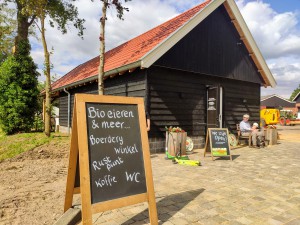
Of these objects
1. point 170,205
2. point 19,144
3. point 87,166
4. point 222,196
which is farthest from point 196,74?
point 87,166

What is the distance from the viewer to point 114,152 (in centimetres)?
301

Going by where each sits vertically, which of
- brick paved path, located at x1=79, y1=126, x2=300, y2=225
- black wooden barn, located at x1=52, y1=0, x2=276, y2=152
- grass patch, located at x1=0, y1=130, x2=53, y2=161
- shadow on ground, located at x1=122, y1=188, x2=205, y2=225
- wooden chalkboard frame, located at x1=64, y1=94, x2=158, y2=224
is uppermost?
black wooden barn, located at x1=52, y1=0, x2=276, y2=152

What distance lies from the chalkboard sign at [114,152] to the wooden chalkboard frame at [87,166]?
0.18 feet

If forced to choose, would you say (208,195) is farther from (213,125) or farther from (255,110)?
(255,110)

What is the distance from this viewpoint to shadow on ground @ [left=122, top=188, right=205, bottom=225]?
3175mm

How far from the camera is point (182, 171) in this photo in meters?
5.72

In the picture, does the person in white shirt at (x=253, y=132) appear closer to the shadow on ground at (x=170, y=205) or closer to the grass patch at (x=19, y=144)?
the shadow on ground at (x=170, y=205)

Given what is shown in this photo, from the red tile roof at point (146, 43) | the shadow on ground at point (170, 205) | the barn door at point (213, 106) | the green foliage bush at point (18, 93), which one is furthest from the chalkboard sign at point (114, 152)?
the green foliage bush at point (18, 93)

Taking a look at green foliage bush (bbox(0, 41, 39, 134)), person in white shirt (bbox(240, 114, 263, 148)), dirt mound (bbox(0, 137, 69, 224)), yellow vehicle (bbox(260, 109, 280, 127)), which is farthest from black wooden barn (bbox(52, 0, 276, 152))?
dirt mound (bbox(0, 137, 69, 224))

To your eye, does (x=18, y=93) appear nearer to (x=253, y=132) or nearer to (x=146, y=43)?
(x=146, y=43)

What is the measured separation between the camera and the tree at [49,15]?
32.6 ft

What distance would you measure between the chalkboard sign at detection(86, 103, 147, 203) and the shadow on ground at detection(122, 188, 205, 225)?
44 centimetres

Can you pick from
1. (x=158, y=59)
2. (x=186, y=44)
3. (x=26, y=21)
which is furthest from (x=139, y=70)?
(x=26, y=21)

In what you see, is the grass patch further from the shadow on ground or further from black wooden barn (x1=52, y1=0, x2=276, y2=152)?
the shadow on ground
